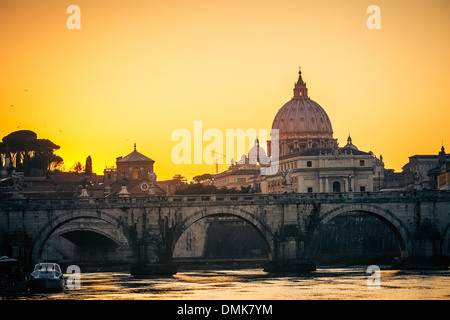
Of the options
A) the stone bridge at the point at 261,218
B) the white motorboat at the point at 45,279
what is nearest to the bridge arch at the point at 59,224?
the stone bridge at the point at 261,218

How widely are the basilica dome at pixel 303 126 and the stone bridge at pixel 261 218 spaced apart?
93.7 meters

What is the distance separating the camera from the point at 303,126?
609 feet

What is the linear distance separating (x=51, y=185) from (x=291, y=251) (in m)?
56.9

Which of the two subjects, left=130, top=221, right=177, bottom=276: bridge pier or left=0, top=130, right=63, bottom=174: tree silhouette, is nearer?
left=130, top=221, right=177, bottom=276: bridge pier

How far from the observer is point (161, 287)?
242 feet

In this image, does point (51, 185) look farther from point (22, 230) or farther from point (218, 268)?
point (22, 230)

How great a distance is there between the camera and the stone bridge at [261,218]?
86.6 m

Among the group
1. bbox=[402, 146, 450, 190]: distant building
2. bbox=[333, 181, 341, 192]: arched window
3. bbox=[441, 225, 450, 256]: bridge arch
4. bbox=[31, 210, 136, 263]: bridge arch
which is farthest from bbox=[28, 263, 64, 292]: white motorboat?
bbox=[333, 181, 341, 192]: arched window

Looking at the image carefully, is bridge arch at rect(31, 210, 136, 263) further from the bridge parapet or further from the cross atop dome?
the cross atop dome

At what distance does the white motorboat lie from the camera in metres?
69.2

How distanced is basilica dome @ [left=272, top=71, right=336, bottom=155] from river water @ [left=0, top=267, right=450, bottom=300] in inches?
3787

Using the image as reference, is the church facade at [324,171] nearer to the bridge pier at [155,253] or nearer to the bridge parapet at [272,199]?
the bridge parapet at [272,199]

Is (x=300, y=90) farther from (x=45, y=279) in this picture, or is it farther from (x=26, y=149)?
(x=45, y=279)
